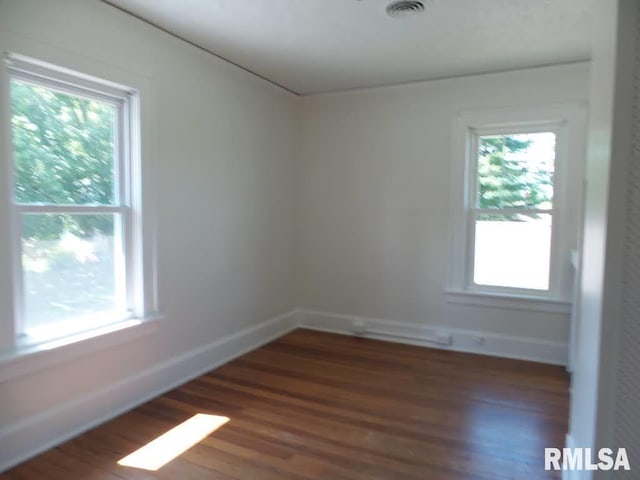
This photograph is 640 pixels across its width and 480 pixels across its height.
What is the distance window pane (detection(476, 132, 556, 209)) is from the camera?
3.55m

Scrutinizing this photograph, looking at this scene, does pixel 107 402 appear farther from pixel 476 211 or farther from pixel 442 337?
pixel 476 211

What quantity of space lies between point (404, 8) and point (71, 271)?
2426mm

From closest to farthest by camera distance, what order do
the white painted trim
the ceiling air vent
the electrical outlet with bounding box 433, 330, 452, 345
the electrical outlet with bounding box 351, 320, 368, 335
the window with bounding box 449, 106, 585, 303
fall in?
1. the white painted trim
2. the ceiling air vent
3. the window with bounding box 449, 106, 585, 303
4. the electrical outlet with bounding box 433, 330, 452, 345
5. the electrical outlet with bounding box 351, 320, 368, 335

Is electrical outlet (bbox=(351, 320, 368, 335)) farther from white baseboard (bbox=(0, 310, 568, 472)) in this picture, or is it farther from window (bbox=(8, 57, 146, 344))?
window (bbox=(8, 57, 146, 344))

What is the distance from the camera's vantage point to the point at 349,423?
2.54m

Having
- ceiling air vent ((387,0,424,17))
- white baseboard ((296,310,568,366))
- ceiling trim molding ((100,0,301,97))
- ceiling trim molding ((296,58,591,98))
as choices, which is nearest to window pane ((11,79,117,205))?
ceiling trim molding ((100,0,301,97))

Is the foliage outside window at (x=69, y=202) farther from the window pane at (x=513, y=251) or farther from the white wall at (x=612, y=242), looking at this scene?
the window pane at (x=513, y=251)

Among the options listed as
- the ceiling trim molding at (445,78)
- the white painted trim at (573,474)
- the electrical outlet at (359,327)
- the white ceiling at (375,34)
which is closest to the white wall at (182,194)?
the white ceiling at (375,34)

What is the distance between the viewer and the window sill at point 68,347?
2053 mm

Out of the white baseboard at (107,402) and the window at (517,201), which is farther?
the window at (517,201)

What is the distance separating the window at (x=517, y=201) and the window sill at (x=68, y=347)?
2.67 metres

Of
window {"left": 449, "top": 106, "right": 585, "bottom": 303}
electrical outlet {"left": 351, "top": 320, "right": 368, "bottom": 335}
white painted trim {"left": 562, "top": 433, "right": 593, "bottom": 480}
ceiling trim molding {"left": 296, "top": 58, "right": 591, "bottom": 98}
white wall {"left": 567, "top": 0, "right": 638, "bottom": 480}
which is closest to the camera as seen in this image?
white wall {"left": 567, "top": 0, "right": 638, "bottom": 480}

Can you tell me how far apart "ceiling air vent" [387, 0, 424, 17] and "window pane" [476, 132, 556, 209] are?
5.43 feet

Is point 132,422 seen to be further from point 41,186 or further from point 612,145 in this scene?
point 612,145
